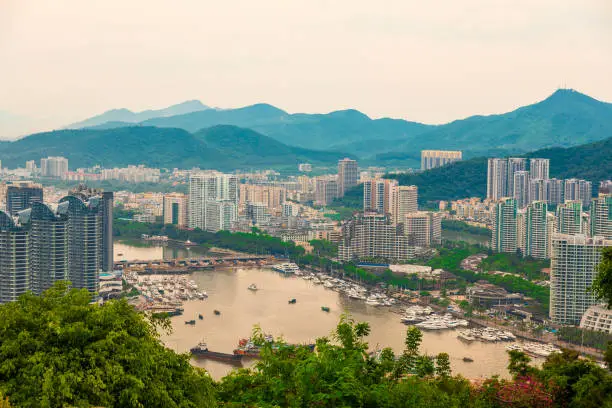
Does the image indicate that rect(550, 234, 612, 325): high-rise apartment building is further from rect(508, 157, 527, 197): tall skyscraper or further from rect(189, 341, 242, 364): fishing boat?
rect(508, 157, 527, 197): tall skyscraper

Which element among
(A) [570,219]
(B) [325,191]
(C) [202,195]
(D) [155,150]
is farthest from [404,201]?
(D) [155,150]

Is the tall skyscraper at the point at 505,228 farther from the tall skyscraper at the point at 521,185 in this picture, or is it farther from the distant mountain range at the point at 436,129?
the distant mountain range at the point at 436,129

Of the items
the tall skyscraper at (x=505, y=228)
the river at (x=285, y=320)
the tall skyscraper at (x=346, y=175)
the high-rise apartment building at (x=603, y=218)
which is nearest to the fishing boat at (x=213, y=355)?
the river at (x=285, y=320)

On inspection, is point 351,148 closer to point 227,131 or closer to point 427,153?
point 227,131

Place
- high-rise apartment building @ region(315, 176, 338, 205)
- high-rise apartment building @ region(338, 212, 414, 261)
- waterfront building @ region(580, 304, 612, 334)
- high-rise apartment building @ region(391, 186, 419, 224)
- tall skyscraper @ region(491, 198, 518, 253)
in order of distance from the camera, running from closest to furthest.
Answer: waterfront building @ region(580, 304, 612, 334) < high-rise apartment building @ region(338, 212, 414, 261) < tall skyscraper @ region(491, 198, 518, 253) < high-rise apartment building @ region(391, 186, 419, 224) < high-rise apartment building @ region(315, 176, 338, 205)

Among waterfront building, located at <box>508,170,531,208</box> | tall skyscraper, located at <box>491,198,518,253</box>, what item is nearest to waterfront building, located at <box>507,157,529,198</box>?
waterfront building, located at <box>508,170,531,208</box>

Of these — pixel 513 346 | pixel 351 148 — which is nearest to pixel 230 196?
pixel 513 346

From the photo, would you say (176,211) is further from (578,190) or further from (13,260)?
(13,260)
